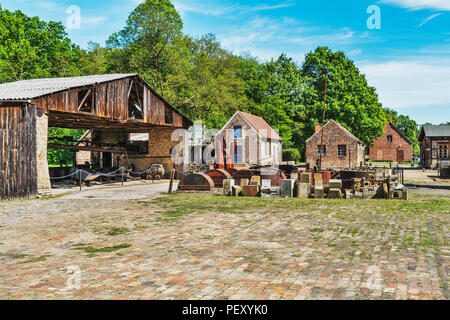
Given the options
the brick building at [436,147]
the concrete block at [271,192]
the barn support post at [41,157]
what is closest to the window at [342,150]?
the brick building at [436,147]

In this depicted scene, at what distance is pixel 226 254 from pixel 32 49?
50021 mm

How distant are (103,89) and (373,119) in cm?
4124

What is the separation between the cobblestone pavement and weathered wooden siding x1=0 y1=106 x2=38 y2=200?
152 inches

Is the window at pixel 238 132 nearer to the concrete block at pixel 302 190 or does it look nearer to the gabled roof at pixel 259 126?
the gabled roof at pixel 259 126

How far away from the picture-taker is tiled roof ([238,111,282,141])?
46.0 m

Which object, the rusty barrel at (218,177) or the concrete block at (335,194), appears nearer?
the concrete block at (335,194)

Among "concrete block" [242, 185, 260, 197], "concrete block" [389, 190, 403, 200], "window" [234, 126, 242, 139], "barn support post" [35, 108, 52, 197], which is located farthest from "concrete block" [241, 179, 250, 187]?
"window" [234, 126, 242, 139]

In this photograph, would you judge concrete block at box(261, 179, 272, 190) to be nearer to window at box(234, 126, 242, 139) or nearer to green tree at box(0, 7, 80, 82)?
window at box(234, 126, 242, 139)

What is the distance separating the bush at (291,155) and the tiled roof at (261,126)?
229cm

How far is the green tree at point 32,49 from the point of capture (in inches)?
1748

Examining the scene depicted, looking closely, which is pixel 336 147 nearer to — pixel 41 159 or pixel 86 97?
pixel 86 97

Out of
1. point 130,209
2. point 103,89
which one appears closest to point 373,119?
point 103,89

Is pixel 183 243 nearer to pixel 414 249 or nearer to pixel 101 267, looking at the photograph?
pixel 101 267

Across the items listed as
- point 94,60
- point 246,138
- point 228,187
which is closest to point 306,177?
point 228,187
